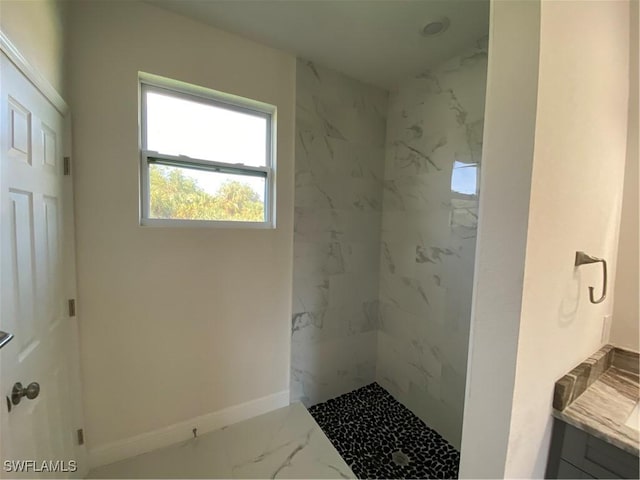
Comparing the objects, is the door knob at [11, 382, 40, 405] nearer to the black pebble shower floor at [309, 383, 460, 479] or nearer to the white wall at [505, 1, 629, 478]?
the white wall at [505, 1, 629, 478]

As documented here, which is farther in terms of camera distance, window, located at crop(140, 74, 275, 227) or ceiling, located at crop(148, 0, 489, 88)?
window, located at crop(140, 74, 275, 227)

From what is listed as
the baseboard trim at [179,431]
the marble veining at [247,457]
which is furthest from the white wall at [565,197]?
the baseboard trim at [179,431]

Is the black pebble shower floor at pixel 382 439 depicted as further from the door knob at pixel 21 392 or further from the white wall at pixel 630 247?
the door knob at pixel 21 392

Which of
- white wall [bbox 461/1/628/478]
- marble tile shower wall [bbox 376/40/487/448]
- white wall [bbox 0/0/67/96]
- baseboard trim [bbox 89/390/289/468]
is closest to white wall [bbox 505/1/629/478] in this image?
white wall [bbox 461/1/628/478]

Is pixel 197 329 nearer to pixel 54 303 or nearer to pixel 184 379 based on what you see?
pixel 184 379

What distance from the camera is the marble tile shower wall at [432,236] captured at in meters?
1.80

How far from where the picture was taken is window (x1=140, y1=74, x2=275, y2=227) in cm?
167

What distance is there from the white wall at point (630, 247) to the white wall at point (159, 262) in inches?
71.2

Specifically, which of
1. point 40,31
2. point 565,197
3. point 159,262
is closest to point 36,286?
point 159,262

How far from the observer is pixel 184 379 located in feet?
5.82

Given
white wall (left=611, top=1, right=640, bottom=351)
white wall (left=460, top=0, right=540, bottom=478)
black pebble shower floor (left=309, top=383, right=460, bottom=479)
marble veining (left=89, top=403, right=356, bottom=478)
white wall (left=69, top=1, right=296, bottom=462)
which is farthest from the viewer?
black pebble shower floor (left=309, top=383, right=460, bottom=479)

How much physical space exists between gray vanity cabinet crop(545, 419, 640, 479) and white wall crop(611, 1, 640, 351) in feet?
2.09

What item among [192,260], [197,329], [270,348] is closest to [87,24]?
[192,260]

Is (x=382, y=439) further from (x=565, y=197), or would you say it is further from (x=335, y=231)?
(x=565, y=197)
